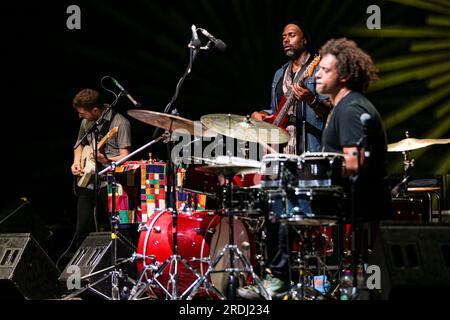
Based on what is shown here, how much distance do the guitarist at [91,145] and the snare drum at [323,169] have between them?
269 cm

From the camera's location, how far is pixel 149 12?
7.34m

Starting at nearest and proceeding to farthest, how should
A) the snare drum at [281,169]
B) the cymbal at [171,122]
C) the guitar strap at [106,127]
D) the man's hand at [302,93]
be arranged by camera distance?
the snare drum at [281,169]
the cymbal at [171,122]
the man's hand at [302,93]
the guitar strap at [106,127]

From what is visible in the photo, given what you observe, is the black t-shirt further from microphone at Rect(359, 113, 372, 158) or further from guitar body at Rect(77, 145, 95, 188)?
guitar body at Rect(77, 145, 95, 188)

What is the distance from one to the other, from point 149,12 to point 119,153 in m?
1.89

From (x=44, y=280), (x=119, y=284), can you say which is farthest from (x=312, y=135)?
(x=44, y=280)

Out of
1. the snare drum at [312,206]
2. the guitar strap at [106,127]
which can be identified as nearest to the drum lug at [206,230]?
the snare drum at [312,206]

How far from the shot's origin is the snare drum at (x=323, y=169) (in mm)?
3760

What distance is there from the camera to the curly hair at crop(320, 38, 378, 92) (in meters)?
4.02

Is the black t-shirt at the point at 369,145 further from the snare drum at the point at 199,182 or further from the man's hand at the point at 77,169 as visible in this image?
the man's hand at the point at 77,169

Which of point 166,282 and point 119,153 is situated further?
point 119,153

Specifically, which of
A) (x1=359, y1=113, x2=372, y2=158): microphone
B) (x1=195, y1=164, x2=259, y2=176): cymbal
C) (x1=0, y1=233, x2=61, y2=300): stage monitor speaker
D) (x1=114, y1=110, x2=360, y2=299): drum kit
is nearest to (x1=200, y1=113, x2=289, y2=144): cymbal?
(x1=114, y1=110, x2=360, y2=299): drum kit

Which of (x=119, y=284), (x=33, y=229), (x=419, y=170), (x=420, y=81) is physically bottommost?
(x=119, y=284)

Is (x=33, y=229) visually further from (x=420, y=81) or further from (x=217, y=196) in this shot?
(x=420, y=81)

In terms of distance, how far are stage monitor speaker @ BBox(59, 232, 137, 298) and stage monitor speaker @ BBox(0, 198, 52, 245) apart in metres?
0.46
